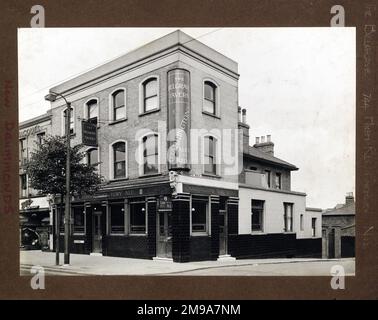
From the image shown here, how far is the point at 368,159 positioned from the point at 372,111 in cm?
104

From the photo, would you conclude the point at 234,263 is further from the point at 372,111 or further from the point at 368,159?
the point at 372,111

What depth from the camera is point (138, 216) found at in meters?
12.5

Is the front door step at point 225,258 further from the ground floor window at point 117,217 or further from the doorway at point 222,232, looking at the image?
the ground floor window at point 117,217

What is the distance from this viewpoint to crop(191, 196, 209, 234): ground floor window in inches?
446

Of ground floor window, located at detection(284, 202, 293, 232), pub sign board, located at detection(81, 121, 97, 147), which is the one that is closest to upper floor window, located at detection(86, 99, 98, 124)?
pub sign board, located at detection(81, 121, 97, 147)

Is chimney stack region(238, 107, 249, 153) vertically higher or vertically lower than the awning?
higher

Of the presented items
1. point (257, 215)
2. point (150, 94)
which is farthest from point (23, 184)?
point (257, 215)

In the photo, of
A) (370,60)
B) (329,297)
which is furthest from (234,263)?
(370,60)

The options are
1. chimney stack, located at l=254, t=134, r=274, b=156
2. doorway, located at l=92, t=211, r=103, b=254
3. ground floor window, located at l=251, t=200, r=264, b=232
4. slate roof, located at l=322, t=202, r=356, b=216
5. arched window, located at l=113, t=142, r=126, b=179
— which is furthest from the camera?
doorway, located at l=92, t=211, r=103, b=254

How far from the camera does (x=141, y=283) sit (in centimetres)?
935

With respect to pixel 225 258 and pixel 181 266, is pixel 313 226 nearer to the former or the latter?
pixel 225 258

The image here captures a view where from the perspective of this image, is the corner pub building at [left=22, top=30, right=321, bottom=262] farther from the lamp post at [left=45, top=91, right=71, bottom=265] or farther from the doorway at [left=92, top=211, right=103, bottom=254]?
the lamp post at [left=45, top=91, right=71, bottom=265]

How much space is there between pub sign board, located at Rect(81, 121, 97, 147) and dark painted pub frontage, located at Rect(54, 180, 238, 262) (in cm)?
145

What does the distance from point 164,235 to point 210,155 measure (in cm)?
247
